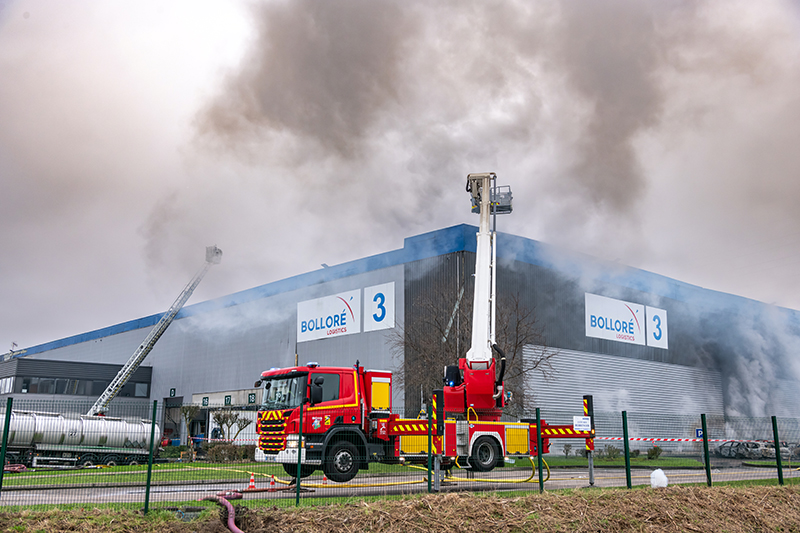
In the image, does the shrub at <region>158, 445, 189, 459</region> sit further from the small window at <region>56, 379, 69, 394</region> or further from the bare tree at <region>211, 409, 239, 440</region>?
the small window at <region>56, 379, 69, 394</region>

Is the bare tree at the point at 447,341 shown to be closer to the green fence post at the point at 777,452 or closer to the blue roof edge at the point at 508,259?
the blue roof edge at the point at 508,259

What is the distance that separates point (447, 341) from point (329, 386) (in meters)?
15.5

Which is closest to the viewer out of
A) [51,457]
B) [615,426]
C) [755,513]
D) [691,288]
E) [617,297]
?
[755,513]

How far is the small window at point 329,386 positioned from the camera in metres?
15.9

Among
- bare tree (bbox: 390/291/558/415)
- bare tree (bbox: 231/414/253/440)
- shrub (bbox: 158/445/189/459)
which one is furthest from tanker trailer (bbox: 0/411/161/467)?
bare tree (bbox: 390/291/558/415)

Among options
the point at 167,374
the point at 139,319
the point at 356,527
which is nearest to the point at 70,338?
the point at 139,319

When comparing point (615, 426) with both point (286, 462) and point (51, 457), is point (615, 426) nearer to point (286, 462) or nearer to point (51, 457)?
point (286, 462)

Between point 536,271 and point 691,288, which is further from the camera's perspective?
point 691,288

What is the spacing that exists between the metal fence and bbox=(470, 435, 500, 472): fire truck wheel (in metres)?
0.21

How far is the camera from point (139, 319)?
210 feet

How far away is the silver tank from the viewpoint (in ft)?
84.1

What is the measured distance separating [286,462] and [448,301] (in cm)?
1941

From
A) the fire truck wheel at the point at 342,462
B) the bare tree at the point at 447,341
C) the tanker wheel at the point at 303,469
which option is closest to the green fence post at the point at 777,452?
the fire truck wheel at the point at 342,462

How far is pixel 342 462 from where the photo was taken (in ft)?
49.7
